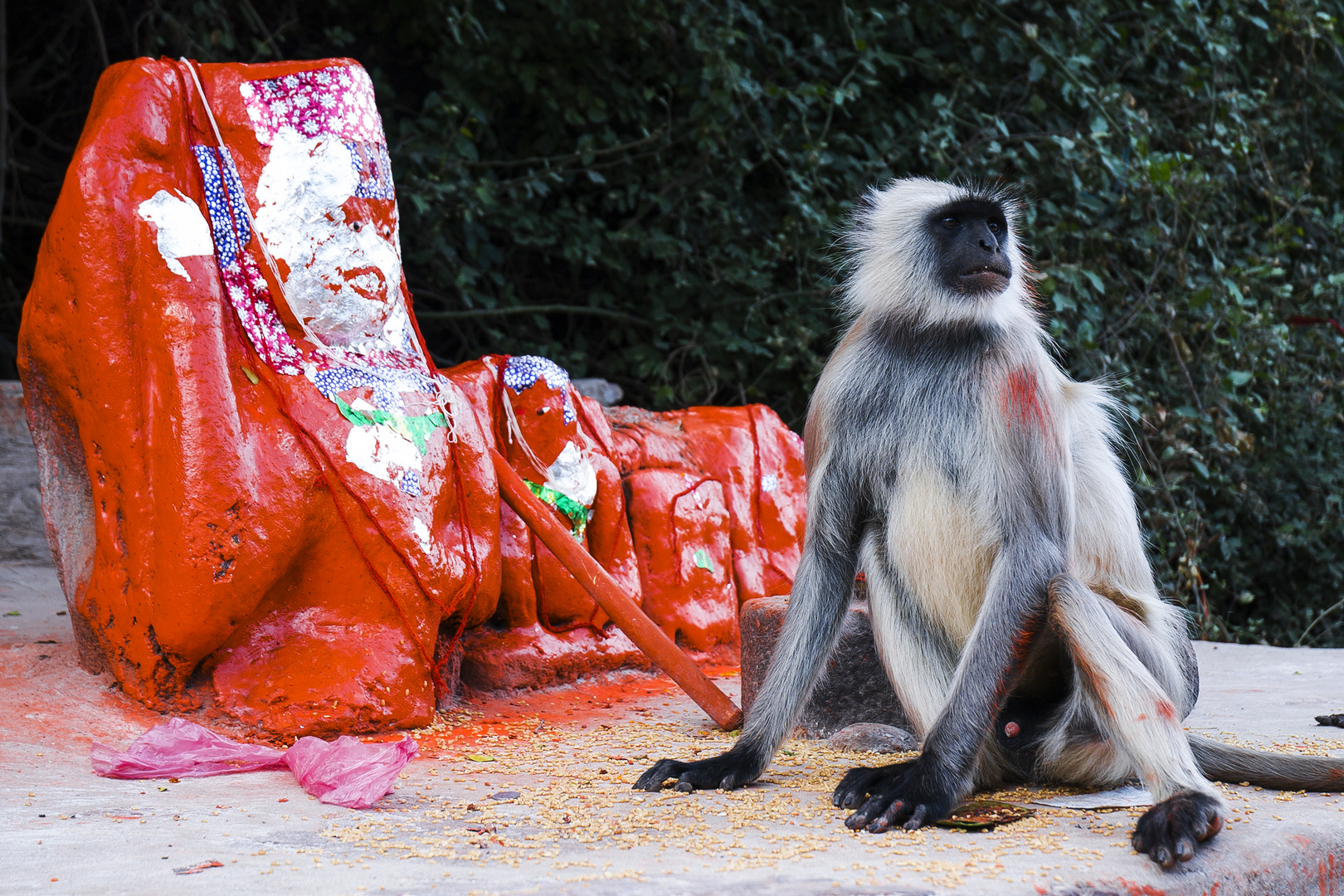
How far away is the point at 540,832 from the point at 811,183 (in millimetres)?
4308

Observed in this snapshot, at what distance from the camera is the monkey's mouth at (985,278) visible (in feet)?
9.04

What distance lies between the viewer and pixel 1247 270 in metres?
5.95

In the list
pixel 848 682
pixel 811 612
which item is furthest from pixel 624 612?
pixel 811 612

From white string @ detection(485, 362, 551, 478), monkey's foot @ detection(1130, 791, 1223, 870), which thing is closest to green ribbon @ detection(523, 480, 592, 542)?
white string @ detection(485, 362, 551, 478)

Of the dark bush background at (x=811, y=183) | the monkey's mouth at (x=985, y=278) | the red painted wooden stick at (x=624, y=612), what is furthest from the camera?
the dark bush background at (x=811, y=183)

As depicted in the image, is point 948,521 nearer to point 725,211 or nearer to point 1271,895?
point 1271,895

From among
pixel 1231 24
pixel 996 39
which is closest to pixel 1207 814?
pixel 996 39

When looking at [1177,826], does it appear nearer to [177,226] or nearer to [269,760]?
[269,760]

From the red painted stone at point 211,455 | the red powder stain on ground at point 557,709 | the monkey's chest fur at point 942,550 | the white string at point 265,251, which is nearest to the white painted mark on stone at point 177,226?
the red painted stone at point 211,455

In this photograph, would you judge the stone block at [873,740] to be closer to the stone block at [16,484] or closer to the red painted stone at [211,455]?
the red painted stone at [211,455]

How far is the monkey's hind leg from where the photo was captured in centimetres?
209

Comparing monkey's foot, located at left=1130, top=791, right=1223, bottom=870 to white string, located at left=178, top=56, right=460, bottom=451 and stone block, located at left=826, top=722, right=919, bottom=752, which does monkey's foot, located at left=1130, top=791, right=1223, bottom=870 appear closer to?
stone block, located at left=826, top=722, right=919, bottom=752

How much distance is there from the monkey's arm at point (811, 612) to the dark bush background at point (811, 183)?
3.11 metres

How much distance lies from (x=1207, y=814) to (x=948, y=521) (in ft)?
2.66
